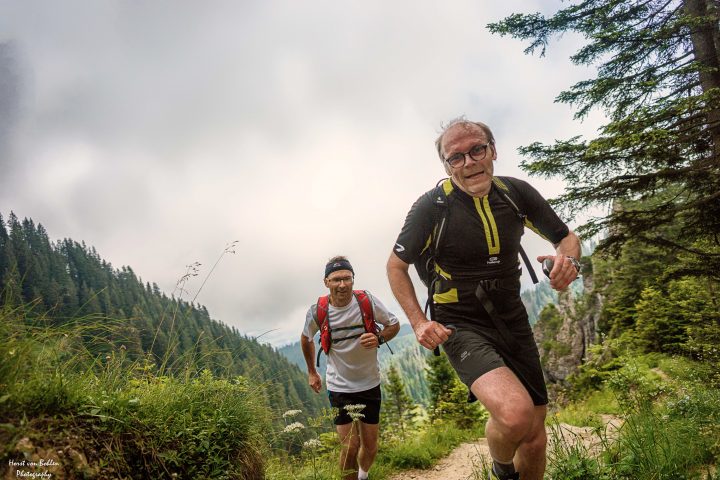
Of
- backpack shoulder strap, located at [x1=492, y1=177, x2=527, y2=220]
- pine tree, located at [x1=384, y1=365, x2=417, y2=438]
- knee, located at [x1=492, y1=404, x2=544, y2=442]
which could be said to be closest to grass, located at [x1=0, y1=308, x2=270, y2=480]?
knee, located at [x1=492, y1=404, x2=544, y2=442]

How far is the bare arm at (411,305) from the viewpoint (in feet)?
8.09

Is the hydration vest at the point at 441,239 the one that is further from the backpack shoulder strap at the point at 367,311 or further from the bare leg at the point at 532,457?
the backpack shoulder strap at the point at 367,311

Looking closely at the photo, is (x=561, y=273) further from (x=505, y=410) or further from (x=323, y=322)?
(x=323, y=322)

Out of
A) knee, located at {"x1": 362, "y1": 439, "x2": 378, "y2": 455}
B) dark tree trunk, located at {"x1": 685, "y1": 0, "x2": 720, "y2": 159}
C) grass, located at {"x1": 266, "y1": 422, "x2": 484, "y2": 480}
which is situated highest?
dark tree trunk, located at {"x1": 685, "y1": 0, "x2": 720, "y2": 159}

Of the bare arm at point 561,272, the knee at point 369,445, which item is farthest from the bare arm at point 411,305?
the knee at point 369,445

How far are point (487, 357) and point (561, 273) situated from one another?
0.81 meters

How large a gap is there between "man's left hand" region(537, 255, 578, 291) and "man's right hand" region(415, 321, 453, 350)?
0.85m

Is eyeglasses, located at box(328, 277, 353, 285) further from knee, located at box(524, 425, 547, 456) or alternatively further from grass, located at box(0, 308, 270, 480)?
knee, located at box(524, 425, 547, 456)

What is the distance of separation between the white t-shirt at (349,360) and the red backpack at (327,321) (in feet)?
0.15

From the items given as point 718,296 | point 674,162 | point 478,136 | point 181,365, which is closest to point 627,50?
point 674,162

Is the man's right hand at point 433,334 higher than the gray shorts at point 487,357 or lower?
higher

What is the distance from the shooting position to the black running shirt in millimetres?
2850

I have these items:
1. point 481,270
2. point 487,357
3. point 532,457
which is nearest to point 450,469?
point 532,457

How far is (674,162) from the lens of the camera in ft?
20.1
